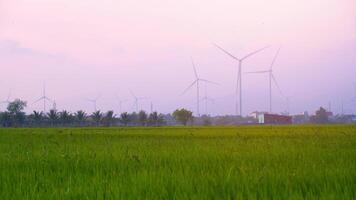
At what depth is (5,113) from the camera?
3305 inches

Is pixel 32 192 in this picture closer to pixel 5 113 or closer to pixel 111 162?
pixel 111 162

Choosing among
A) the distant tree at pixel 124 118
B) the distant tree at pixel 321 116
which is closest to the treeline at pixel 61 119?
the distant tree at pixel 124 118

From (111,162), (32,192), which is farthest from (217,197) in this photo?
(111,162)

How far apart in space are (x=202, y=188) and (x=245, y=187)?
31cm

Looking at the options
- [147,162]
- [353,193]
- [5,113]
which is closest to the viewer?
[353,193]

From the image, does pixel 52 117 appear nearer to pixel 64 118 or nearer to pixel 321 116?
pixel 64 118

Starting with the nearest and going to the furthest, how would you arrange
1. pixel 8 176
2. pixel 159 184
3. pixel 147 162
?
pixel 159 184, pixel 8 176, pixel 147 162

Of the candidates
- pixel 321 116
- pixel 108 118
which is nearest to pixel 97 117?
pixel 108 118

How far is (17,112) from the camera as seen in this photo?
293ft

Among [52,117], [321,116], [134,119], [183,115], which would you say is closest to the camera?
[52,117]

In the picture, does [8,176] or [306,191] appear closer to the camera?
[306,191]

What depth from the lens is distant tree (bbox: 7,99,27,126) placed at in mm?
82000

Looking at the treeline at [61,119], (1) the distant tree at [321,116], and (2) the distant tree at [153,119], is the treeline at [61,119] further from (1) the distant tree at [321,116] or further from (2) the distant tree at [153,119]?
(1) the distant tree at [321,116]

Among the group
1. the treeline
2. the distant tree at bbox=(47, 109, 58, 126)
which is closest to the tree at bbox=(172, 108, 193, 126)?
the treeline
